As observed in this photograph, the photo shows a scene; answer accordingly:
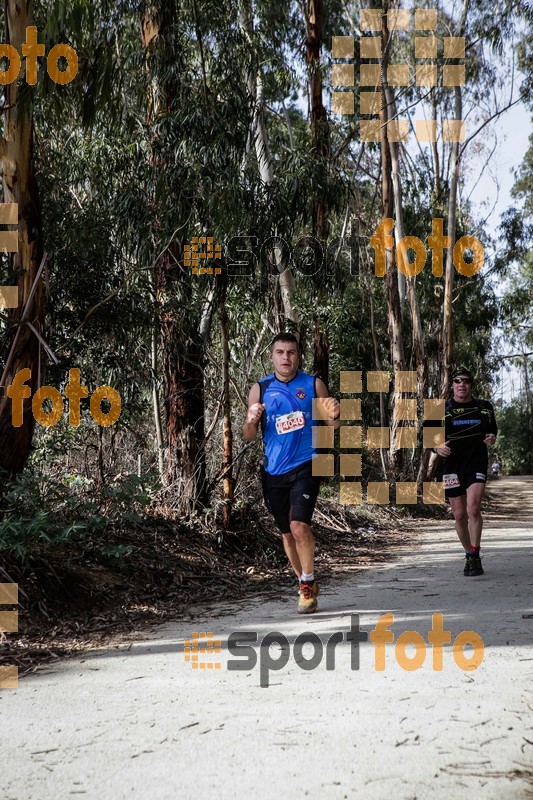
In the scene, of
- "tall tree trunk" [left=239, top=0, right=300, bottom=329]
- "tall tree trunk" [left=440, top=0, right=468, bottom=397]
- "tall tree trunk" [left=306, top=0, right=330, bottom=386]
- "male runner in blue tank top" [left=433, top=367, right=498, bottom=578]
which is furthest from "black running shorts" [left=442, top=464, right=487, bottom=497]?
"tall tree trunk" [left=440, top=0, right=468, bottom=397]

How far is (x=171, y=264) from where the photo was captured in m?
9.43

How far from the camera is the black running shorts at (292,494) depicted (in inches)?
250

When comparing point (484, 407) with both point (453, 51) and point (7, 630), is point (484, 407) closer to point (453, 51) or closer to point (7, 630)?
point (7, 630)

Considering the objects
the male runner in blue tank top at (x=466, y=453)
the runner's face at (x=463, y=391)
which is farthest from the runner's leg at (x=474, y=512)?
the runner's face at (x=463, y=391)

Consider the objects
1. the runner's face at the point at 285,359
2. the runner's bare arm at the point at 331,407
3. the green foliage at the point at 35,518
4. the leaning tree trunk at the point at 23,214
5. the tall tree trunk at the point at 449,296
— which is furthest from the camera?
the tall tree trunk at the point at 449,296

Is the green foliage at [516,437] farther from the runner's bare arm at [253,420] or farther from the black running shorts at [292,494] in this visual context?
the runner's bare arm at [253,420]

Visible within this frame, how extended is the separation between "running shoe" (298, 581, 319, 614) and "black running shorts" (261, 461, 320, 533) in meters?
0.46

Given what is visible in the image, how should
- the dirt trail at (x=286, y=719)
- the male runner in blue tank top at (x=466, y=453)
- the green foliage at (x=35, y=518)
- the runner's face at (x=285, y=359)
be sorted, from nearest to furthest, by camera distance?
the dirt trail at (x=286, y=719) → the green foliage at (x=35, y=518) → the runner's face at (x=285, y=359) → the male runner in blue tank top at (x=466, y=453)

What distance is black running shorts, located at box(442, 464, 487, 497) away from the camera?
8266mm

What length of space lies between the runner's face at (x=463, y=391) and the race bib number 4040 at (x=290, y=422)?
8.37 feet

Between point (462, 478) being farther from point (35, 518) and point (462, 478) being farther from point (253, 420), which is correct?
point (35, 518)

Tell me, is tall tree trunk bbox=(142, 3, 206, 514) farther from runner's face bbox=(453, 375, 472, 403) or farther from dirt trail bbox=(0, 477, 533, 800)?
dirt trail bbox=(0, 477, 533, 800)

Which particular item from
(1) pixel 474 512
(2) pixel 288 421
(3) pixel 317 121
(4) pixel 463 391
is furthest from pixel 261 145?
(2) pixel 288 421

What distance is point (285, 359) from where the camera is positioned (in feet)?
21.1
